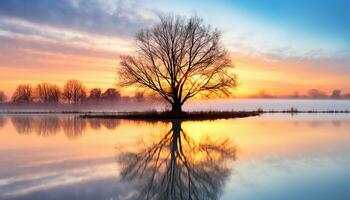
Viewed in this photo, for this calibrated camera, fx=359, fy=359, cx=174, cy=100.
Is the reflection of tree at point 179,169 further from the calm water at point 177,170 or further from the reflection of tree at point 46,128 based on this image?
the reflection of tree at point 46,128

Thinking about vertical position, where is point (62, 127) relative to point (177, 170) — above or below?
above

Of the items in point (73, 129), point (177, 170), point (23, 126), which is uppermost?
point (23, 126)

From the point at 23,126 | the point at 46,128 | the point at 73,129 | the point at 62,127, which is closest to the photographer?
the point at 73,129

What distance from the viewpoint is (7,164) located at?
11297mm

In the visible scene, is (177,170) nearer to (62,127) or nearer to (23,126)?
(62,127)

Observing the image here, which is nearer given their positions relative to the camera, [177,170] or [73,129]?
[177,170]

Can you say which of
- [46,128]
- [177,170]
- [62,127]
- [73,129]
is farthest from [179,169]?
[62,127]

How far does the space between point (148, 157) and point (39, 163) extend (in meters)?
3.57

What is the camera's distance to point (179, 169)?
10.3m

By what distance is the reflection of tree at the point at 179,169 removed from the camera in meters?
7.91

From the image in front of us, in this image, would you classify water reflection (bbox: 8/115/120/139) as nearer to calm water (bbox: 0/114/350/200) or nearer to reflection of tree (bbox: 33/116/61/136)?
reflection of tree (bbox: 33/116/61/136)

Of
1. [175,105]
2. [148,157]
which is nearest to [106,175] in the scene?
[148,157]

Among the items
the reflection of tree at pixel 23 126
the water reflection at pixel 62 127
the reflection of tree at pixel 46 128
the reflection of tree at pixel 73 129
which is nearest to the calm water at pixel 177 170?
the reflection of tree at pixel 73 129

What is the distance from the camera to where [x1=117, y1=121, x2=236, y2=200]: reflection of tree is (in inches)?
312
